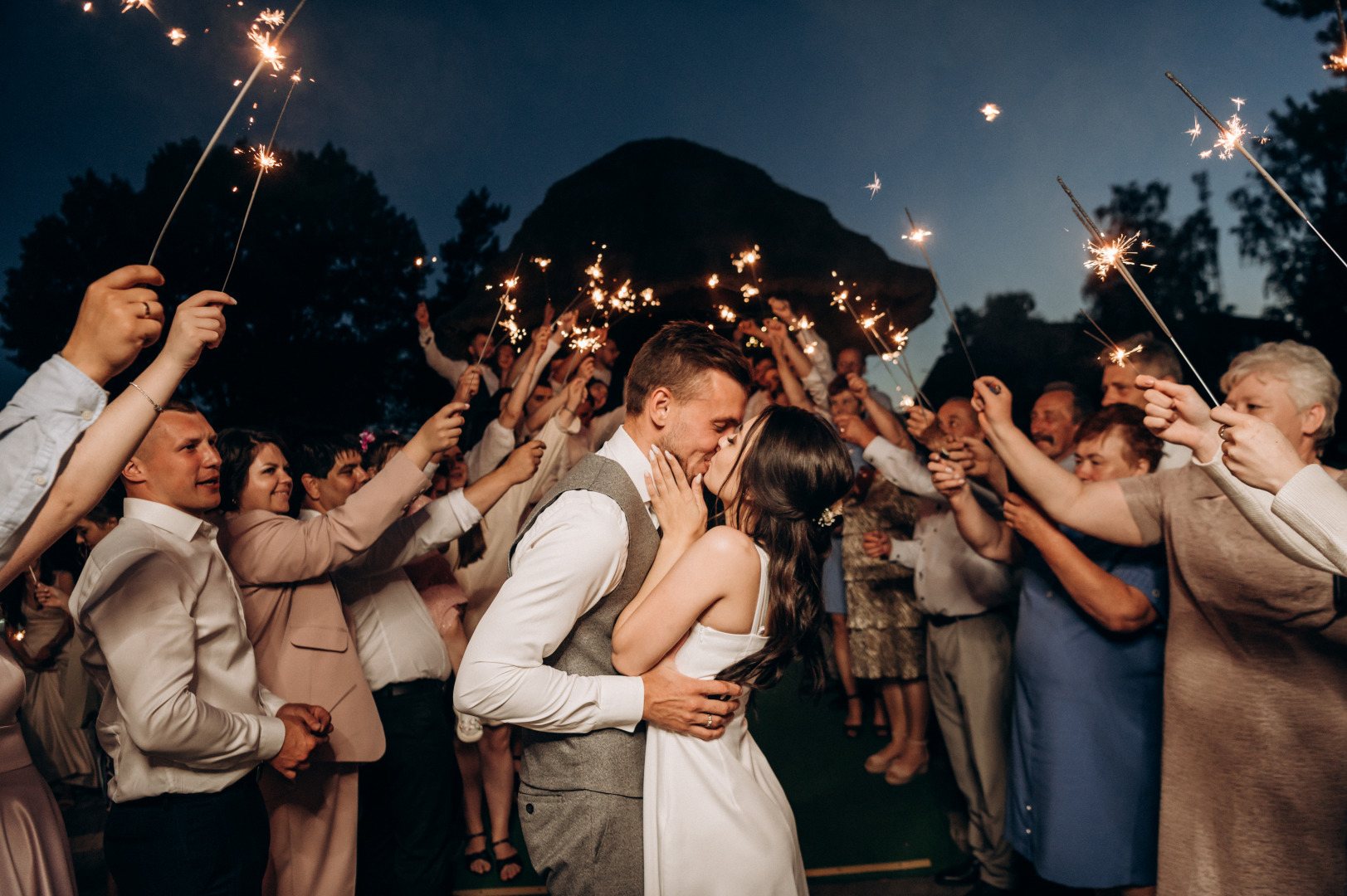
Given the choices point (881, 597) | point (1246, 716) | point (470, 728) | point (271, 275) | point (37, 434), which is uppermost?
point (271, 275)

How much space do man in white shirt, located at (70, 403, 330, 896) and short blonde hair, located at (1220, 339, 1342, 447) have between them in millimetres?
3159

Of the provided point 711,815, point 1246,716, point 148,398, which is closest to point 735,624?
point 711,815

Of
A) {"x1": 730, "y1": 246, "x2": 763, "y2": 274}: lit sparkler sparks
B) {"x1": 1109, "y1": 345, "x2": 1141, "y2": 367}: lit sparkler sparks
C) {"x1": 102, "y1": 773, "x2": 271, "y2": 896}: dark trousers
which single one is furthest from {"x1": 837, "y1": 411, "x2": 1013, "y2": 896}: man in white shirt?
{"x1": 730, "y1": 246, "x2": 763, "y2": 274}: lit sparkler sparks

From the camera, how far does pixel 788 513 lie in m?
1.85

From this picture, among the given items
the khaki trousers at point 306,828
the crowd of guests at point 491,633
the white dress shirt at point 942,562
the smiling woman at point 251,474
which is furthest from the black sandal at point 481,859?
the white dress shirt at point 942,562

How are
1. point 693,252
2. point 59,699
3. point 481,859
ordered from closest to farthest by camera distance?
point 481,859 < point 59,699 < point 693,252

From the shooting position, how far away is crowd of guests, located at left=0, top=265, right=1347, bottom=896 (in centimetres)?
148

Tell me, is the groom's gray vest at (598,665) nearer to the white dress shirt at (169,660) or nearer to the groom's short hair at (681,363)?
the groom's short hair at (681,363)

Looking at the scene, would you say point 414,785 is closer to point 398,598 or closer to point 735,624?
point 398,598

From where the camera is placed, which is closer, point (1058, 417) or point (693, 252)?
point (1058, 417)

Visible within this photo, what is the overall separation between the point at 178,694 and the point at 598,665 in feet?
3.56

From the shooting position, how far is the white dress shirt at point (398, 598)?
284cm

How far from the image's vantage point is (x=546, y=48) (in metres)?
11.0

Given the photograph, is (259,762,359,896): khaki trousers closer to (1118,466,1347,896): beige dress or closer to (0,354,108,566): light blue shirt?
(0,354,108,566): light blue shirt
